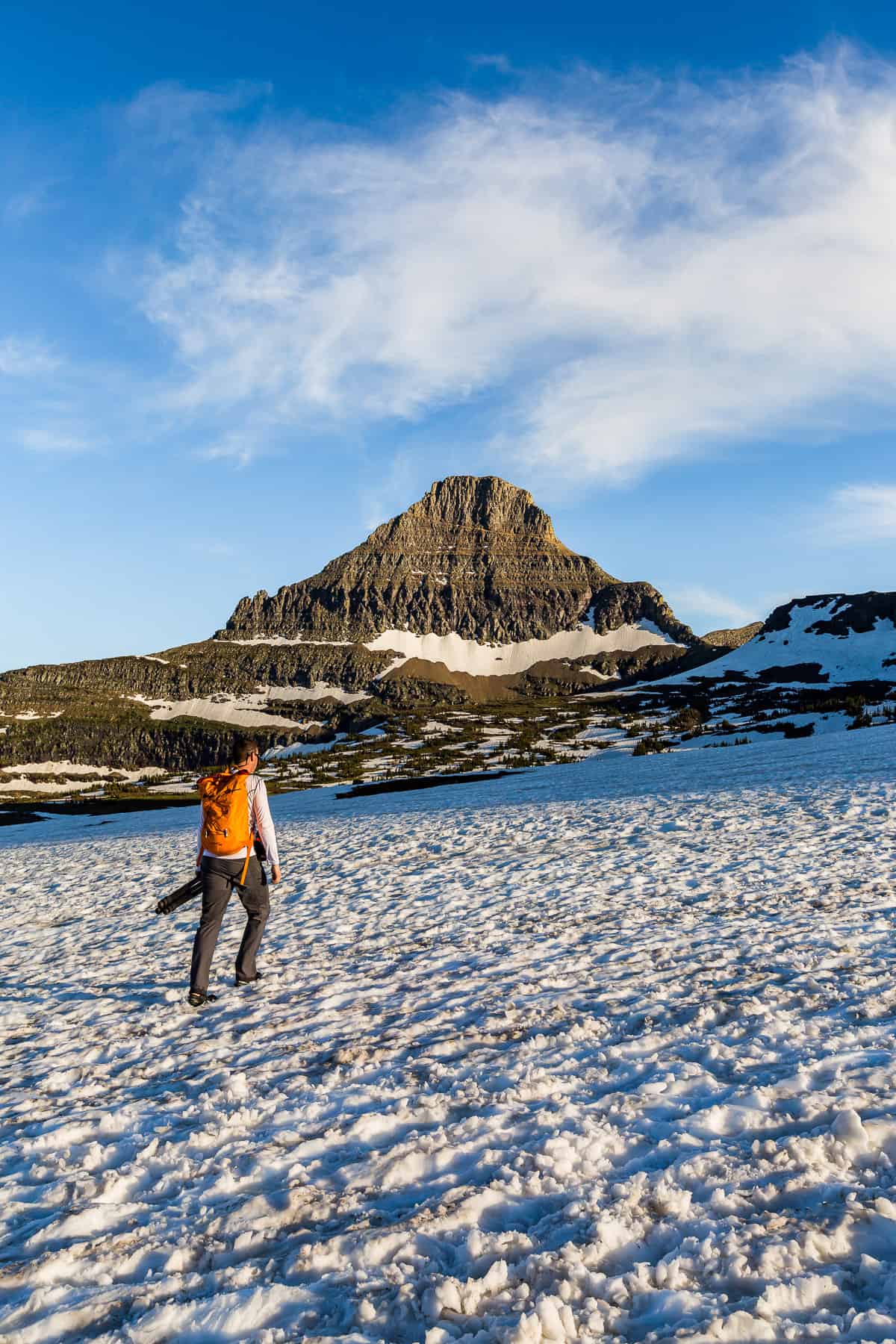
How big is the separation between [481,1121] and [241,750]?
6.59 metres

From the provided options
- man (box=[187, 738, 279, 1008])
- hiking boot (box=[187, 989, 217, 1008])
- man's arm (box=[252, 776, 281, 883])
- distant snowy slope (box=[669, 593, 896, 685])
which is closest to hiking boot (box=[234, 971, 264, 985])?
man (box=[187, 738, 279, 1008])

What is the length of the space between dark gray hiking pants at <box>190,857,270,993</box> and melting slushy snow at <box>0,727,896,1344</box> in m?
0.55

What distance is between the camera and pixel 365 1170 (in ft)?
19.3

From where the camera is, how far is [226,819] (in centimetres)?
1086

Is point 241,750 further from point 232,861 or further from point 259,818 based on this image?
point 232,861

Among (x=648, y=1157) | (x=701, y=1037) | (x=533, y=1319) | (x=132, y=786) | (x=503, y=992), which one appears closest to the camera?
(x=533, y=1319)

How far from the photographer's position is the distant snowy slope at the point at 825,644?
133 metres

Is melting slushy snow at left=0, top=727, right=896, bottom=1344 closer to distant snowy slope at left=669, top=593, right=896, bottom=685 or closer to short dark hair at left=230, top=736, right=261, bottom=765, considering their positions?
short dark hair at left=230, top=736, right=261, bottom=765

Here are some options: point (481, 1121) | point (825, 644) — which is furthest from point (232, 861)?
point (825, 644)

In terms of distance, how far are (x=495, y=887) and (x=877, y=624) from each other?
164 m

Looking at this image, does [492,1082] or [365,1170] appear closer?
[365,1170]

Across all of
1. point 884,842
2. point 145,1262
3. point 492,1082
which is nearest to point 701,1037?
point 492,1082

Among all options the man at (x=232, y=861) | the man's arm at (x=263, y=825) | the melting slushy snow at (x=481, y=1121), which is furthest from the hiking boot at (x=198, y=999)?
the man's arm at (x=263, y=825)

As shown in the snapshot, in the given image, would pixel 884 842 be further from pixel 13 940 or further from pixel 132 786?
pixel 132 786
